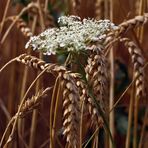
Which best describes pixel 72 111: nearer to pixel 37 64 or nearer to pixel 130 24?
pixel 37 64

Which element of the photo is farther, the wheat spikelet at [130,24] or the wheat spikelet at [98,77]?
the wheat spikelet at [130,24]

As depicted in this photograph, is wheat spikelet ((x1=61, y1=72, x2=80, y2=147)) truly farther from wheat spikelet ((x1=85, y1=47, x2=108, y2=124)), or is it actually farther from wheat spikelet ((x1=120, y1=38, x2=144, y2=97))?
wheat spikelet ((x1=120, y1=38, x2=144, y2=97))

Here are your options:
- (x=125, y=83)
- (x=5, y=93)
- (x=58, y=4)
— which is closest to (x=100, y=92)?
(x=125, y=83)

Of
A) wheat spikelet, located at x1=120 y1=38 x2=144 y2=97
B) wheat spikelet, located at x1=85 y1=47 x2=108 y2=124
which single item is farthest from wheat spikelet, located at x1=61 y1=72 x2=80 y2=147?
wheat spikelet, located at x1=120 y1=38 x2=144 y2=97

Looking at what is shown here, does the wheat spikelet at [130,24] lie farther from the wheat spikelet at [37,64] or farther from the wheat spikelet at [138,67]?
the wheat spikelet at [37,64]

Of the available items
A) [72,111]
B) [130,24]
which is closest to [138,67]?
[130,24]

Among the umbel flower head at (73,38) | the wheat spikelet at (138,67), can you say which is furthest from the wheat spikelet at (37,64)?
the wheat spikelet at (138,67)

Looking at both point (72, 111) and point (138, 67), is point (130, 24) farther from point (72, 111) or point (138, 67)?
point (72, 111)

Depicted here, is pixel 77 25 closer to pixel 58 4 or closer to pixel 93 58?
pixel 93 58

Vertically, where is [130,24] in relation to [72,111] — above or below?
above

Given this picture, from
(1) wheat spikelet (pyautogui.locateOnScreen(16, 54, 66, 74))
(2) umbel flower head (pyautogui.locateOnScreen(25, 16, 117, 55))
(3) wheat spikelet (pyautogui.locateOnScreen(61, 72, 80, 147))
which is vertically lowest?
(3) wheat spikelet (pyautogui.locateOnScreen(61, 72, 80, 147))

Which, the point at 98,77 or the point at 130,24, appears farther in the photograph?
the point at 130,24
